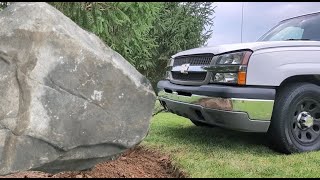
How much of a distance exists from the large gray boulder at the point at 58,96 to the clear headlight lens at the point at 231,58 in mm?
1484

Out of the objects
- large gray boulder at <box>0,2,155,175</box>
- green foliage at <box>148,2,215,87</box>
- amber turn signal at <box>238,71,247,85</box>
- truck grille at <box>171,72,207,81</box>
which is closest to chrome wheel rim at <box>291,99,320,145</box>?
amber turn signal at <box>238,71,247,85</box>

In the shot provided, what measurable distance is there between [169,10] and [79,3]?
17.0 m

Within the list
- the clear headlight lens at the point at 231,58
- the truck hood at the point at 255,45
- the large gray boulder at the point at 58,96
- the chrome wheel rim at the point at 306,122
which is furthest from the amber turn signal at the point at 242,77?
the large gray boulder at the point at 58,96

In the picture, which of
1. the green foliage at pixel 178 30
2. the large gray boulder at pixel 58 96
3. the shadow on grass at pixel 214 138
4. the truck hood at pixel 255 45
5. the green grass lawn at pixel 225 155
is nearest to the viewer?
the large gray boulder at pixel 58 96

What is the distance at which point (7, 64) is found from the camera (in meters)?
3.12

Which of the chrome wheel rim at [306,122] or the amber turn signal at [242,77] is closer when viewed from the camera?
the amber turn signal at [242,77]

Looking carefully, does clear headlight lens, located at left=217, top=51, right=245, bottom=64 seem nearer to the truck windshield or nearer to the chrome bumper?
the chrome bumper

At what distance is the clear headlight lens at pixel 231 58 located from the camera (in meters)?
4.56

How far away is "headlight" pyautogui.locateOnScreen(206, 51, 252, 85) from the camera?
14.8 ft

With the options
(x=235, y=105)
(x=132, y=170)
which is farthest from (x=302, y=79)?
(x=132, y=170)

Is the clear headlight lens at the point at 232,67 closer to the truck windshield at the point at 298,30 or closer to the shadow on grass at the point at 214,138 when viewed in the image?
the shadow on grass at the point at 214,138

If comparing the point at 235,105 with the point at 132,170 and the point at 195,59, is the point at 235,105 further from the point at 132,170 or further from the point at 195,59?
the point at 132,170

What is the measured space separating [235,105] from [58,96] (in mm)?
2036

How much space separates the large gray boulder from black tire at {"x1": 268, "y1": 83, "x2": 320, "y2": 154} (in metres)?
1.92
